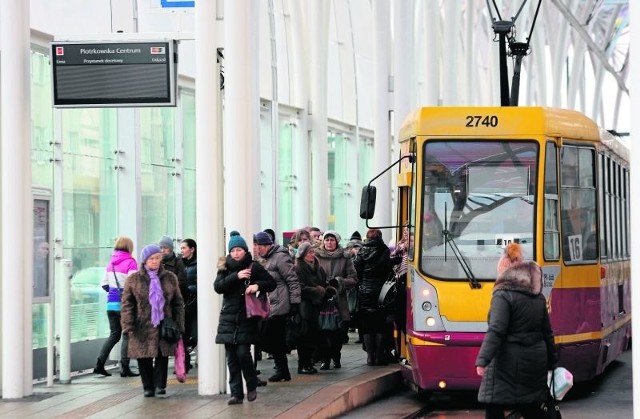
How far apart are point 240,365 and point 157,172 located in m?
9.54

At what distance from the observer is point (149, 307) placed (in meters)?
14.3

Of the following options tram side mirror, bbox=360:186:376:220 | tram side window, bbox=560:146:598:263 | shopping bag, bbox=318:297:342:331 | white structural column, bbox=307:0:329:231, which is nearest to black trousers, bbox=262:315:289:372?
shopping bag, bbox=318:297:342:331

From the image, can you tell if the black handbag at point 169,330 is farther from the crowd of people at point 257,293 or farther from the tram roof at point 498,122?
Result: the tram roof at point 498,122

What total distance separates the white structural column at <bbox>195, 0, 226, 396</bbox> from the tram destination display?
34 cm

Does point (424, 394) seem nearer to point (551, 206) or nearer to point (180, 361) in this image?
point (551, 206)

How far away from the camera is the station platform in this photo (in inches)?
519

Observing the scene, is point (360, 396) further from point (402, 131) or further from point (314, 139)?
point (314, 139)

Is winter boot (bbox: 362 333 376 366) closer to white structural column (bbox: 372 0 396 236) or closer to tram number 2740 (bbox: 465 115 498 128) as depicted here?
tram number 2740 (bbox: 465 115 498 128)

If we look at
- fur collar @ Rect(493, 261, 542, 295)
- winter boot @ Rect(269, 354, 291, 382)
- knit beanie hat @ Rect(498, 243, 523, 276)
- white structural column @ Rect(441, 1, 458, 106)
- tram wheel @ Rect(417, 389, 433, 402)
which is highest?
white structural column @ Rect(441, 1, 458, 106)

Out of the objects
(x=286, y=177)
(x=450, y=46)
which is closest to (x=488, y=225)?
(x=286, y=177)

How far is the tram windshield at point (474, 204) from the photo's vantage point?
1533 cm

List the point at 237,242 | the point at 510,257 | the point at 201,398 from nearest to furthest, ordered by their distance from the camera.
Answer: the point at 510,257 → the point at 237,242 → the point at 201,398

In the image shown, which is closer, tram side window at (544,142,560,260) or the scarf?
the scarf

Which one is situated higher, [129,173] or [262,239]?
[129,173]
